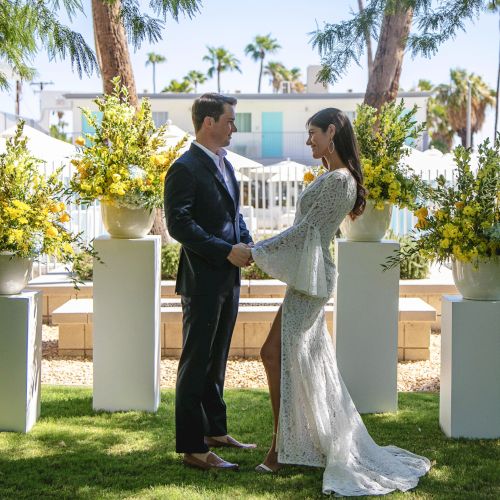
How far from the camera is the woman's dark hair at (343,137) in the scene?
14.4 feet

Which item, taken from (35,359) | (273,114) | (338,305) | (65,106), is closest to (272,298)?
(338,305)

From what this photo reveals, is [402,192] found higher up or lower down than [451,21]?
lower down

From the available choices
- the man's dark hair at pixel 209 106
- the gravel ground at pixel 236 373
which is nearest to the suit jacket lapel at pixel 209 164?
the man's dark hair at pixel 209 106

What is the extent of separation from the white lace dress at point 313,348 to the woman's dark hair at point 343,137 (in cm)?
8

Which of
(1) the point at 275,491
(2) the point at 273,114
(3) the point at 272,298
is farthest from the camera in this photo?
(2) the point at 273,114

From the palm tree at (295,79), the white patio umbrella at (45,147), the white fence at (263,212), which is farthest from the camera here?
the palm tree at (295,79)

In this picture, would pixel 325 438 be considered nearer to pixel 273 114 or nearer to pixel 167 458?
pixel 167 458

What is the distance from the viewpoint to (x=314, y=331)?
14.7ft

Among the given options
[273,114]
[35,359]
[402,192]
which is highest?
[273,114]

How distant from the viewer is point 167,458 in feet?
15.8

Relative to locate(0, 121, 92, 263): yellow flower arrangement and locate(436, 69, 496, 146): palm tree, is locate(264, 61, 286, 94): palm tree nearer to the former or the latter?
locate(436, 69, 496, 146): palm tree

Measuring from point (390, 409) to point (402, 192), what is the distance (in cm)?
142

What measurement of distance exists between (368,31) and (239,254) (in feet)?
5.93

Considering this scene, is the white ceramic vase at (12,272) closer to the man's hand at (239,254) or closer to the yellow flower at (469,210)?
the man's hand at (239,254)
